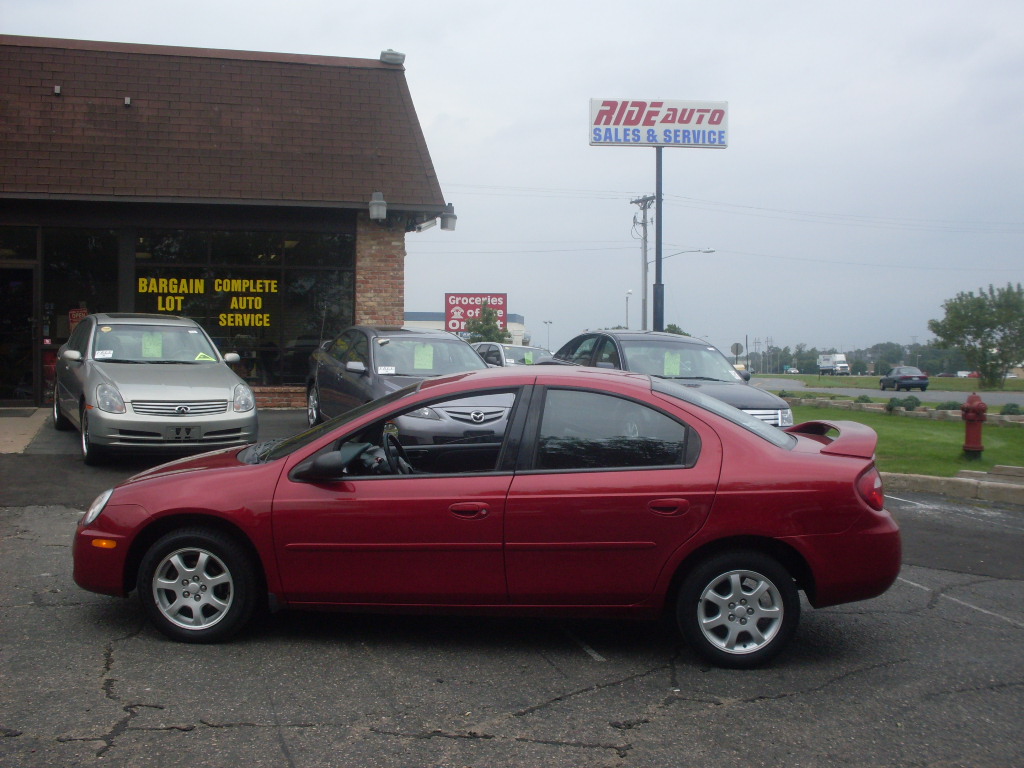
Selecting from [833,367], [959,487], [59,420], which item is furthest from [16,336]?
[833,367]

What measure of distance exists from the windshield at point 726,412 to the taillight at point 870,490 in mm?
388

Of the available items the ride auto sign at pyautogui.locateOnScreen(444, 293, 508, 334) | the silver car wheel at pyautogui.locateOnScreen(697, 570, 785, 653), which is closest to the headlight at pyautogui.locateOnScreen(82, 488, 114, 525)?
the silver car wheel at pyautogui.locateOnScreen(697, 570, 785, 653)

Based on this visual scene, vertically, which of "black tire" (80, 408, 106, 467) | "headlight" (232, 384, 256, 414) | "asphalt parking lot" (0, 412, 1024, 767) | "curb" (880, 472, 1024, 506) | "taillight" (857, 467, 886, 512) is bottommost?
"asphalt parking lot" (0, 412, 1024, 767)

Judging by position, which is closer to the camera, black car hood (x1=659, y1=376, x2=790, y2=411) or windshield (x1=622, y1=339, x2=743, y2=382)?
black car hood (x1=659, y1=376, x2=790, y2=411)

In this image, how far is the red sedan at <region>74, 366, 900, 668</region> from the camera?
4559 mm

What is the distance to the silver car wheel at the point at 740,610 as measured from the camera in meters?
4.55

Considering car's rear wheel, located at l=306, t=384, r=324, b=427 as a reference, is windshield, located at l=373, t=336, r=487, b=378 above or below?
above

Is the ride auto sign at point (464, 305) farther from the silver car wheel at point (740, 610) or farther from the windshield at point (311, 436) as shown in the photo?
the silver car wheel at point (740, 610)

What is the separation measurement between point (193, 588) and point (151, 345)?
23.6 ft

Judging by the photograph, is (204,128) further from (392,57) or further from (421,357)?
(421,357)

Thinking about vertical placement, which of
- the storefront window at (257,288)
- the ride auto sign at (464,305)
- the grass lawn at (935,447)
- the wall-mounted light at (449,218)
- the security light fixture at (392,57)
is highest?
the security light fixture at (392,57)

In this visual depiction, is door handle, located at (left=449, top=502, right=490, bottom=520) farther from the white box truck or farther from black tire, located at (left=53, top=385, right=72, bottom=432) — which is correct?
the white box truck

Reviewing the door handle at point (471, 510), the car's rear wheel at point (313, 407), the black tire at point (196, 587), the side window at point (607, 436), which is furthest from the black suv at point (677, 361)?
the black tire at point (196, 587)

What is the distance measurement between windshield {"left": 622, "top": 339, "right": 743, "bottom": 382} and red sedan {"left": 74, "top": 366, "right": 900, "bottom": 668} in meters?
6.51
